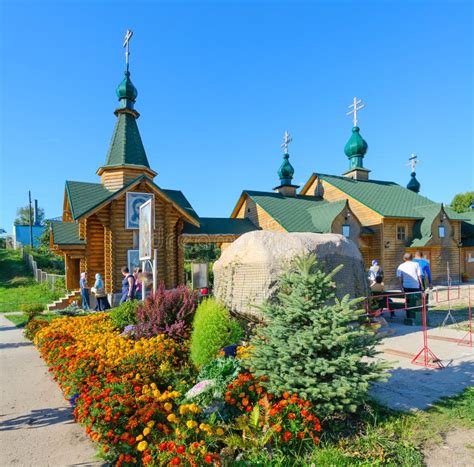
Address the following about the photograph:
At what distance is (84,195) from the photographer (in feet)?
51.3

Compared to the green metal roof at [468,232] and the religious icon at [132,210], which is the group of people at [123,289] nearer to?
the religious icon at [132,210]

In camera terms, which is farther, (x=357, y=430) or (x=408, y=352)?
(x=408, y=352)

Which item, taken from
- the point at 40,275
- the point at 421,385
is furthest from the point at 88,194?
the point at 421,385

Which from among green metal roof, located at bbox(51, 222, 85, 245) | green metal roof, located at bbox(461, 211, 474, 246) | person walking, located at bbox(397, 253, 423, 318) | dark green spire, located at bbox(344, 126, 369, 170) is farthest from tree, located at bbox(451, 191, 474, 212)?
green metal roof, located at bbox(51, 222, 85, 245)

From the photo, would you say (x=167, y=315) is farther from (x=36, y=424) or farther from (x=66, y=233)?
(x=66, y=233)

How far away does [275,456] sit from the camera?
3.19 m

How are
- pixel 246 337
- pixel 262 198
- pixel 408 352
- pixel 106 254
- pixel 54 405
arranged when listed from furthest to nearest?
1. pixel 262 198
2. pixel 106 254
3. pixel 408 352
4. pixel 246 337
5. pixel 54 405

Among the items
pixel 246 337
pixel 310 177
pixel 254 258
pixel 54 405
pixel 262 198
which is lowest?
pixel 54 405

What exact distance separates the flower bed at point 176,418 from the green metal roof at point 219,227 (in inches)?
517

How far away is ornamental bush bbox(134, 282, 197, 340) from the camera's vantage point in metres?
6.82

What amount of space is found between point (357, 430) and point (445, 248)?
23.6 m

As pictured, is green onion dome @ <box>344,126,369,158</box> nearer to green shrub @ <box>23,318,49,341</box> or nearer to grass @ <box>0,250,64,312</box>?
grass @ <box>0,250,64,312</box>

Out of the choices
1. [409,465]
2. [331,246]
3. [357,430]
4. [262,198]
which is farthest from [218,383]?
[262,198]

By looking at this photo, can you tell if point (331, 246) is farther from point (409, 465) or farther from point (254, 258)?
point (409, 465)
